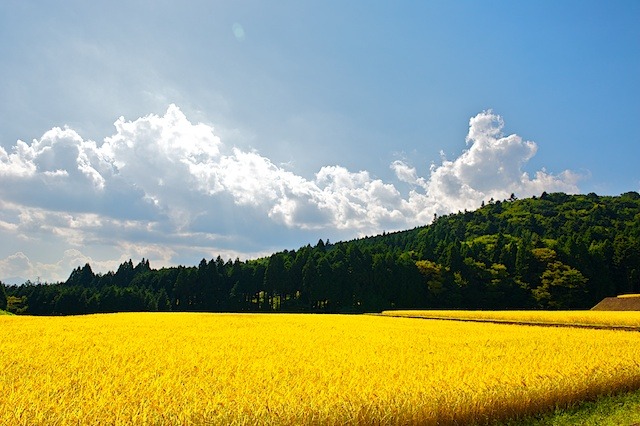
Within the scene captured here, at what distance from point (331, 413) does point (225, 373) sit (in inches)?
160

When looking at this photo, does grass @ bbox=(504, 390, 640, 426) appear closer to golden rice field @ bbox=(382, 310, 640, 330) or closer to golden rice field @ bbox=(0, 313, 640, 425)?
golden rice field @ bbox=(0, 313, 640, 425)

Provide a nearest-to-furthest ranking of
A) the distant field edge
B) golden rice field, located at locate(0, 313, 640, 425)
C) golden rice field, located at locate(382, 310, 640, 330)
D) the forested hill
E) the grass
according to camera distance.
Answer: golden rice field, located at locate(0, 313, 640, 425) → the grass → the distant field edge → golden rice field, located at locate(382, 310, 640, 330) → the forested hill

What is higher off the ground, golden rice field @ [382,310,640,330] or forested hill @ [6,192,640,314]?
forested hill @ [6,192,640,314]

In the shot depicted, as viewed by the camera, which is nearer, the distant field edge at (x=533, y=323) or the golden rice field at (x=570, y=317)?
the distant field edge at (x=533, y=323)

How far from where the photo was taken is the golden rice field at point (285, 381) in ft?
24.0

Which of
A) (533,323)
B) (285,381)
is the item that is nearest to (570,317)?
(533,323)

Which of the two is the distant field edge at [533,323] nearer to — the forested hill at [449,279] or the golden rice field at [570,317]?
the golden rice field at [570,317]

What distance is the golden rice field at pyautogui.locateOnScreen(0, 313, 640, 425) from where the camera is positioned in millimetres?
7312

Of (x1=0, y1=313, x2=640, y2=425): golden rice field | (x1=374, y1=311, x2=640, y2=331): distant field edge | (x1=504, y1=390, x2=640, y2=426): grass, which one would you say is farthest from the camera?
(x1=374, y1=311, x2=640, y2=331): distant field edge

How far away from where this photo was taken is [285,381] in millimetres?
9648

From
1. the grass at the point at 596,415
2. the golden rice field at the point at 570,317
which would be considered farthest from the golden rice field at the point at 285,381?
the golden rice field at the point at 570,317

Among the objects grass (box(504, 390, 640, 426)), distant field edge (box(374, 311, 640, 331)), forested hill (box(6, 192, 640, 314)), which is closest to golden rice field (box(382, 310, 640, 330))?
distant field edge (box(374, 311, 640, 331))

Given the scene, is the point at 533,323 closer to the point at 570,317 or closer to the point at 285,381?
the point at 570,317

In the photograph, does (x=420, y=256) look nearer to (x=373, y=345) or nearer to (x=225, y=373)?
(x=373, y=345)
